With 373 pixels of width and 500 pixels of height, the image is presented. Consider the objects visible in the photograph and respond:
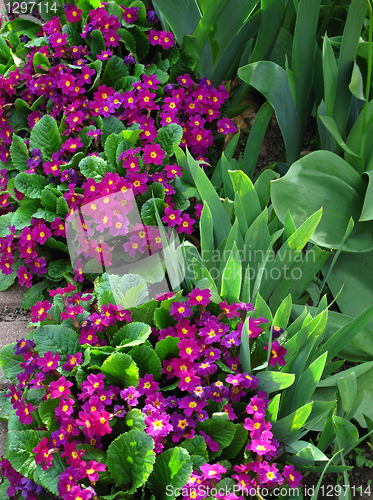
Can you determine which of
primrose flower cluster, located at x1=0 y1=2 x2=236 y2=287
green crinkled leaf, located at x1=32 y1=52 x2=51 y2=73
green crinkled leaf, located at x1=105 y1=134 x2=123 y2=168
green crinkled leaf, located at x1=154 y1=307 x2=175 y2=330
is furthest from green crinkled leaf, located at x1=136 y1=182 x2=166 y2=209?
green crinkled leaf, located at x1=32 y1=52 x2=51 y2=73

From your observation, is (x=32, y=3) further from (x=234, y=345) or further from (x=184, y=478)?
(x=184, y=478)

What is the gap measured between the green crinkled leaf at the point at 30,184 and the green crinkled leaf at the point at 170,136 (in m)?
0.51

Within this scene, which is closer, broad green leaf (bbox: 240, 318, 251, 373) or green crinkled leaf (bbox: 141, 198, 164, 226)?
broad green leaf (bbox: 240, 318, 251, 373)

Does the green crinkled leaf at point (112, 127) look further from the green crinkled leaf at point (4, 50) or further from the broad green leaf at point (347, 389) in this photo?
the broad green leaf at point (347, 389)

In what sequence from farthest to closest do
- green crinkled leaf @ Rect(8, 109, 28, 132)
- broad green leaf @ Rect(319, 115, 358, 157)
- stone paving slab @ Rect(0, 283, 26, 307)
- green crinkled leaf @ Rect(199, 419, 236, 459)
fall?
green crinkled leaf @ Rect(8, 109, 28, 132) → stone paving slab @ Rect(0, 283, 26, 307) → broad green leaf @ Rect(319, 115, 358, 157) → green crinkled leaf @ Rect(199, 419, 236, 459)

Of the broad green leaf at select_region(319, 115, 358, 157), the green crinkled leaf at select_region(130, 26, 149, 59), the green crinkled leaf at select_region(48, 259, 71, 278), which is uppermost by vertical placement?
the green crinkled leaf at select_region(130, 26, 149, 59)

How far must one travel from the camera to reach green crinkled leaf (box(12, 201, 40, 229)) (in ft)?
5.57

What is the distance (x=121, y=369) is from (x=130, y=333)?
0.14 meters

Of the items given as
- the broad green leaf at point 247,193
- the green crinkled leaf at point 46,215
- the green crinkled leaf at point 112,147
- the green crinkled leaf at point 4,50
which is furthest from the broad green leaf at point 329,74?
the green crinkled leaf at point 4,50

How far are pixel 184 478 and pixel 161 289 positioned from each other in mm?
682

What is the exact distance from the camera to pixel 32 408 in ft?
3.70

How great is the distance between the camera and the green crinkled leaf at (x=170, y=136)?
174 centimetres

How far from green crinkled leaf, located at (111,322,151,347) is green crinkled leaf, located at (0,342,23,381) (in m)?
0.32

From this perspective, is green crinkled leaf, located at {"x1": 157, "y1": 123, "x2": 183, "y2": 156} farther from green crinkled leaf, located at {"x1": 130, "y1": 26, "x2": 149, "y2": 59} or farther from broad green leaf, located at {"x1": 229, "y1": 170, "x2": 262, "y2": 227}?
green crinkled leaf, located at {"x1": 130, "y1": 26, "x2": 149, "y2": 59}
